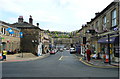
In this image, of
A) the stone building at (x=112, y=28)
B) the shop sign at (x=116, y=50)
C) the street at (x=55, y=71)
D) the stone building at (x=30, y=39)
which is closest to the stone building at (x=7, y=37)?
the stone building at (x=30, y=39)

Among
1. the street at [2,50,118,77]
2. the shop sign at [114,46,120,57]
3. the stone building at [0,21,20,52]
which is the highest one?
the stone building at [0,21,20,52]

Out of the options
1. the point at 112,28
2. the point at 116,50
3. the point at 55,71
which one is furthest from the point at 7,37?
the point at 55,71

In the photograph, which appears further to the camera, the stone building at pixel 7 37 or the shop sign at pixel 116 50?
the stone building at pixel 7 37

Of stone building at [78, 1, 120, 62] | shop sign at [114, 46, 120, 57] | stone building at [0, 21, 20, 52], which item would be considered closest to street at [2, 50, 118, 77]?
stone building at [78, 1, 120, 62]

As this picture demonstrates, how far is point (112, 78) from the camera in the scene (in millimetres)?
8305

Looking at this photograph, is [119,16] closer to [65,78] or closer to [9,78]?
[65,78]

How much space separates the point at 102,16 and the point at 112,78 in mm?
15021

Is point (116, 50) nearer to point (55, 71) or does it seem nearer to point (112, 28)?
point (112, 28)

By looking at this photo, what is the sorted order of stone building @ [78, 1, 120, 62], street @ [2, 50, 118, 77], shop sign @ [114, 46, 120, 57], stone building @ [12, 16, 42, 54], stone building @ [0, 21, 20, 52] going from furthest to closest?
stone building @ [12, 16, 42, 54] → stone building @ [0, 21, 20, 52] → shop sign @ [114, 46, 120, 57] → stone building @ [78, 1, 120, 62] → street @ [2, 50, 118, 77]

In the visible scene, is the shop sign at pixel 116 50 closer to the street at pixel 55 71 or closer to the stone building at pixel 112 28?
the stone building at pixel 112 28

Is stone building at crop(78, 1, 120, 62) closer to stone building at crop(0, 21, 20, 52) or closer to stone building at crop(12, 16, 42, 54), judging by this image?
stone building at crop(0, 21, 20, 52)

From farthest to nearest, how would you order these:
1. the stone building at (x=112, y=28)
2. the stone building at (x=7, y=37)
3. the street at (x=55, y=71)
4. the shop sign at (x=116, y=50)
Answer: the stone building at (x=7, y=37) → the shop sign at (x=116, y=50) → the stone building at (x=112, y=28) → the street at (x=55, y=71)

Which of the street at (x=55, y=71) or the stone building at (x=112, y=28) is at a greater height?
the stone building at (x=112, y=28)

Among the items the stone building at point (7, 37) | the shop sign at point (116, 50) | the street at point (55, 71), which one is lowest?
the street at point (55, 71)
